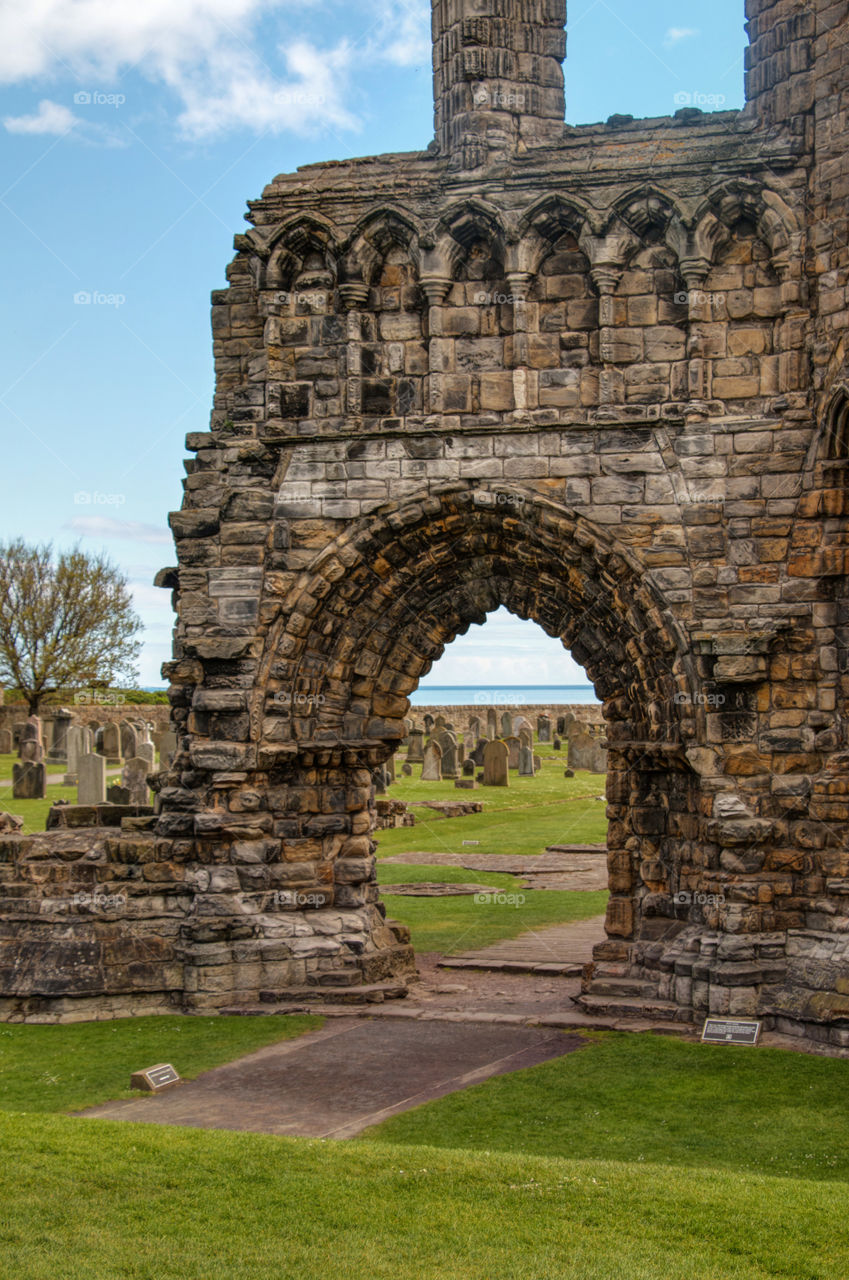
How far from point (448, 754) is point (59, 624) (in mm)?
17962

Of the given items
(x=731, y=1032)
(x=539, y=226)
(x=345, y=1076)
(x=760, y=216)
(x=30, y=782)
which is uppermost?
(x=539, y=226)

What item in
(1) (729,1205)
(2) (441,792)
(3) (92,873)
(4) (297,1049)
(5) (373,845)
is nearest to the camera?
(1) (729,1205)

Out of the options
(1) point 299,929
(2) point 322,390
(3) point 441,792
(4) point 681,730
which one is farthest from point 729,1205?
(3) point 441,792

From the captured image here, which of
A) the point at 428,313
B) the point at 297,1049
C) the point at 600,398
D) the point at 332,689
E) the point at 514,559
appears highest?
the point at 428,313

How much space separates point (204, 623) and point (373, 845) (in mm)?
2591

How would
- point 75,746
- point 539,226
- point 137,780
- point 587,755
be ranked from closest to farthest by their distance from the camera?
point 539,226, point 137,780, point 75,746, point 587,755

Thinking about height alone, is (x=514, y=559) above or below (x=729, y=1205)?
above

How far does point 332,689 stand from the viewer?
37.8 feet

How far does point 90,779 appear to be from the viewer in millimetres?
21391

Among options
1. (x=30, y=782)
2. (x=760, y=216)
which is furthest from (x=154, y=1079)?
(x=30, y=782)

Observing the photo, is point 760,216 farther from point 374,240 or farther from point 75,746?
point 75,746

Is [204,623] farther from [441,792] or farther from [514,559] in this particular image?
[441,792]

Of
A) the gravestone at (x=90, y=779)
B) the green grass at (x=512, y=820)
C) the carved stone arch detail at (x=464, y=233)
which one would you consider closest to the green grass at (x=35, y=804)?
the gravestone at (x=90, y=779)

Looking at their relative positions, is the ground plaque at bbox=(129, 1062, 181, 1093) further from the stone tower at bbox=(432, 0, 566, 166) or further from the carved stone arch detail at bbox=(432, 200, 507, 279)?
the stone tower at bbox=(432, 0, 566, 166)
